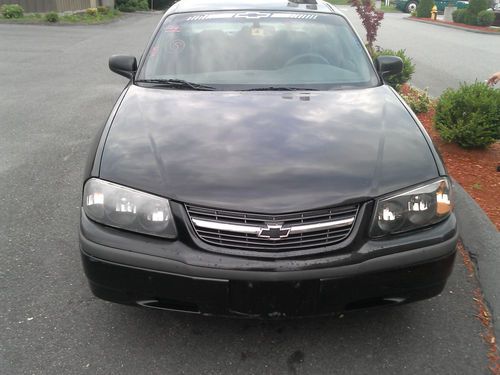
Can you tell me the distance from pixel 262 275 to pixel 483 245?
211 cm

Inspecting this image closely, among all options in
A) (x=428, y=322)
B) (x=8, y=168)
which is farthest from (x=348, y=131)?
(x=8, y=168)

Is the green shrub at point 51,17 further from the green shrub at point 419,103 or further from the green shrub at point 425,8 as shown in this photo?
the green shrub at point 425,8

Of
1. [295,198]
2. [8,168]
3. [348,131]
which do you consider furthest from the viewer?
[8,168]

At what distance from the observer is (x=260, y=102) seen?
3018 mm

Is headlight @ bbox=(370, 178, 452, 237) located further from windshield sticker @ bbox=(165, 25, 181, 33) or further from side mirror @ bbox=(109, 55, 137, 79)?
side mirror @ bbox=(109, 55, 137, 79)

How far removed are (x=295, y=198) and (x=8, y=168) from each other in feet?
12.2

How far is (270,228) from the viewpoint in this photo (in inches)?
84.6

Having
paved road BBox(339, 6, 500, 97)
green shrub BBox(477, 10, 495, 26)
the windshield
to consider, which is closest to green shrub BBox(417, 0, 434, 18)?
green shrub BBox(477, 10, 495, 26)

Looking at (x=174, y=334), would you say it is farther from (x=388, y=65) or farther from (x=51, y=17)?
(x=51, y=17)

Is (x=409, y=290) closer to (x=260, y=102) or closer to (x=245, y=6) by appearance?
(x=260, y=102)

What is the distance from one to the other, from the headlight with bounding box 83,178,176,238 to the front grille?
0.13 metres

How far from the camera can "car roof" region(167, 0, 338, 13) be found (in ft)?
13.1

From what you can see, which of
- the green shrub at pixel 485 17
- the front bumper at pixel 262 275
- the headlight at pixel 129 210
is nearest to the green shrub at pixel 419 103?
the front bumper at pixel 262 275

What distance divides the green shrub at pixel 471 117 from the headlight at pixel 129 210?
12.8ft
